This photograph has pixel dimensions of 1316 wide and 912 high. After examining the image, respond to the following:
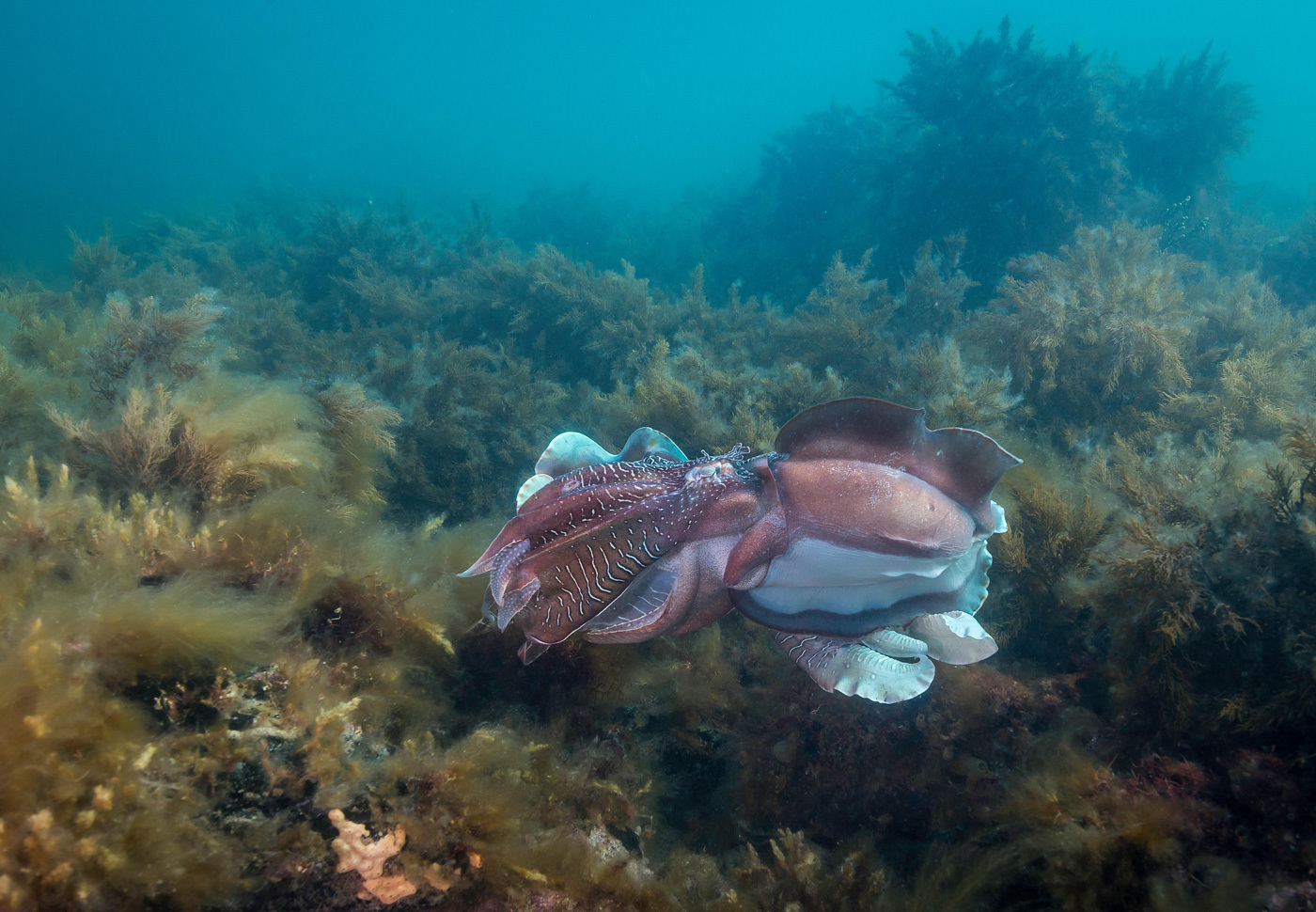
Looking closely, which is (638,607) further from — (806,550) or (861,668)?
(861,668)

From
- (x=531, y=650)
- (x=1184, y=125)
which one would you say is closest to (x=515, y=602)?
(x=531, y=650)

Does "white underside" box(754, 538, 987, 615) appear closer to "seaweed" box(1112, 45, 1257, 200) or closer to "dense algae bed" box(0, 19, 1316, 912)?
"dense algae bed" box(0, 19, 1316, 912)

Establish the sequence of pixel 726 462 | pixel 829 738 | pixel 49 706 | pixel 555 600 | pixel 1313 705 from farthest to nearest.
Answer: pixel 829 738
pixel 726 462
pixel 555 600
pixel 1313 705
pixel 49 706

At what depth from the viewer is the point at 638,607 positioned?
2193 mm

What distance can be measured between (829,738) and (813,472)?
140 centimetres

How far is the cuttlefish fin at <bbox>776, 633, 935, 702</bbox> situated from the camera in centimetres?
206

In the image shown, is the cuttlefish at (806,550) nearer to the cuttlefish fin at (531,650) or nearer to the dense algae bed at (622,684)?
the cuttlefish fin at (531,650)

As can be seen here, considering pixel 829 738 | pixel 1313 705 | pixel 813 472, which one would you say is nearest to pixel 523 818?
pixel 829 738

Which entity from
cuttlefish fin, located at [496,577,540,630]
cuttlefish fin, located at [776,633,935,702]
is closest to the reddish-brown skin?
cuttlefish fin, located at [496,577,540,630]

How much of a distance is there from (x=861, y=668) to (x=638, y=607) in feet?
3.03

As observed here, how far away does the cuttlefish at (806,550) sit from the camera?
2037 mm

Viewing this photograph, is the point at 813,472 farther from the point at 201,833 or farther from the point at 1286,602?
the point at 201,833

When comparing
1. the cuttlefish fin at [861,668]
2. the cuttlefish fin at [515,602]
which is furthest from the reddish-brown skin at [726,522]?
the cuttlefish fin at [861,668]

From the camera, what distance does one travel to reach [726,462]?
2311 mm
